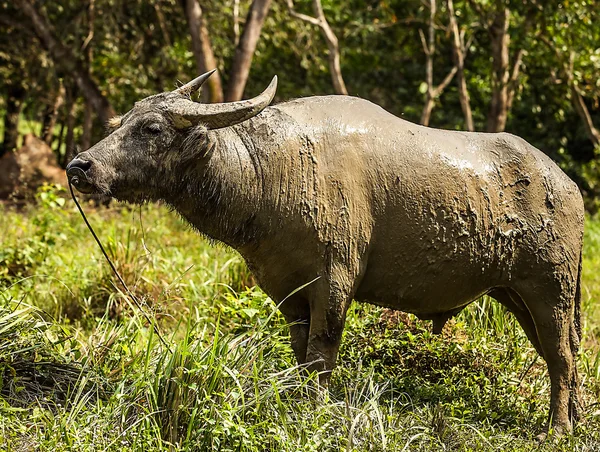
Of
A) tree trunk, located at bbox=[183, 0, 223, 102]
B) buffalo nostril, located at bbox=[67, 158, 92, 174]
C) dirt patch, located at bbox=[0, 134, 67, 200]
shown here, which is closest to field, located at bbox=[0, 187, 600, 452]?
buffalo nostril, located at bbox=[67, 158, 92, 174]

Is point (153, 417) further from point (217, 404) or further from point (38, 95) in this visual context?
point (38, 95)

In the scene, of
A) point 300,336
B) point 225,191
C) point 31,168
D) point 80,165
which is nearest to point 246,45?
point 31,168

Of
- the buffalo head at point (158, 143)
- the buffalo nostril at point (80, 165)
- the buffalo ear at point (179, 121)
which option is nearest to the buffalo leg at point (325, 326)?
the buffalo head at point (158, 143)

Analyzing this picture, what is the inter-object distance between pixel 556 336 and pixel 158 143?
2451mm

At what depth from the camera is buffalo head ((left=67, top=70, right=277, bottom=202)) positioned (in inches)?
157

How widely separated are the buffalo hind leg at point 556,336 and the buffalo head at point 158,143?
6.34 feet

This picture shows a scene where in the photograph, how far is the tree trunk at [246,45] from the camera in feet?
35.6

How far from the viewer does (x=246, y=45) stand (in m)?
11.0

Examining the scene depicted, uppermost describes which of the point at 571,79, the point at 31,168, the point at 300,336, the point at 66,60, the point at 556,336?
the point at 66,60

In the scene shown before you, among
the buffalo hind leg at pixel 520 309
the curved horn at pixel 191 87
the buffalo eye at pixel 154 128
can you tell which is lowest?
the buffalo hind leg at pixel 520 309

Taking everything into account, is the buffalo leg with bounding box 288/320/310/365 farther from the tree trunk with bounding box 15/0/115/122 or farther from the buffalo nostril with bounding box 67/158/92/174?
the tree trunk with bounding box 15/0/115/122

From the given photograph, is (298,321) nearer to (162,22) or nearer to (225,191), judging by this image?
(225,191)

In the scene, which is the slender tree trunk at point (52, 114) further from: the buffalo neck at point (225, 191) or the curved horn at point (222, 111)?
the curved horn at point (222, 111)

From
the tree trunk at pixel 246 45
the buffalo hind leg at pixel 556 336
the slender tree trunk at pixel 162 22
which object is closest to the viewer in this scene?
the buffalo hind leg at pixel 556 336
